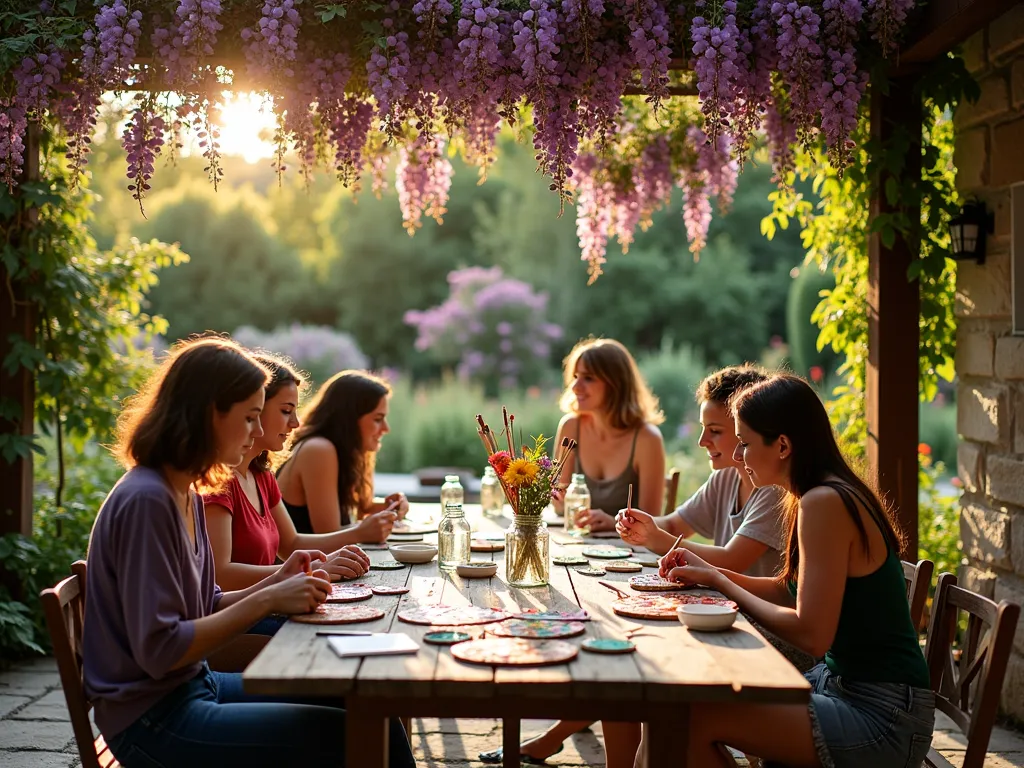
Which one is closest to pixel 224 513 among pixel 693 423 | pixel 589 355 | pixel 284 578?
pixel 284 578

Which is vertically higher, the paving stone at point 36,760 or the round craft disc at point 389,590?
the round craft disc at point 389,590

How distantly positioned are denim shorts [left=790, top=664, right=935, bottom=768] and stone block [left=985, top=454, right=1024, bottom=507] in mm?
1530

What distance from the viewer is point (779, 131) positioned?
4.16 metres

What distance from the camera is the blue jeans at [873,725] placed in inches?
85.2

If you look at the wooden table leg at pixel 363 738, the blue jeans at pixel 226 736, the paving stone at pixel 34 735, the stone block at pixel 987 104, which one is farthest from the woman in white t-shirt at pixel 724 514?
the paving stone at pixel 34 735

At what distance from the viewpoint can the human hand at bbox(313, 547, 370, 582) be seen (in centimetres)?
263

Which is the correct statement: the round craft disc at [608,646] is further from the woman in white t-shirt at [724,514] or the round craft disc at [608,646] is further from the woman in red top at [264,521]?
the woman in white t-shirt at [724,514]

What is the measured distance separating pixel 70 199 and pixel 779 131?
2.93 m

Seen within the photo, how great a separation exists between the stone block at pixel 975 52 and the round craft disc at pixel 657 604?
239 cm

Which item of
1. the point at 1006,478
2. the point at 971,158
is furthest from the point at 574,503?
the point at 971,158

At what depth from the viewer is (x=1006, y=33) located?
3.61m

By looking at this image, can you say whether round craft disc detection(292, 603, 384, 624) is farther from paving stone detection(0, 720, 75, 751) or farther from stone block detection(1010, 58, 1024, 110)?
stone block detection(1010, 58, 1024, 110)

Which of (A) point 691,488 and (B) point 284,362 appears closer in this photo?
(B) point 284,362

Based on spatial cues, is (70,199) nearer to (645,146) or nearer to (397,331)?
(645,146)
